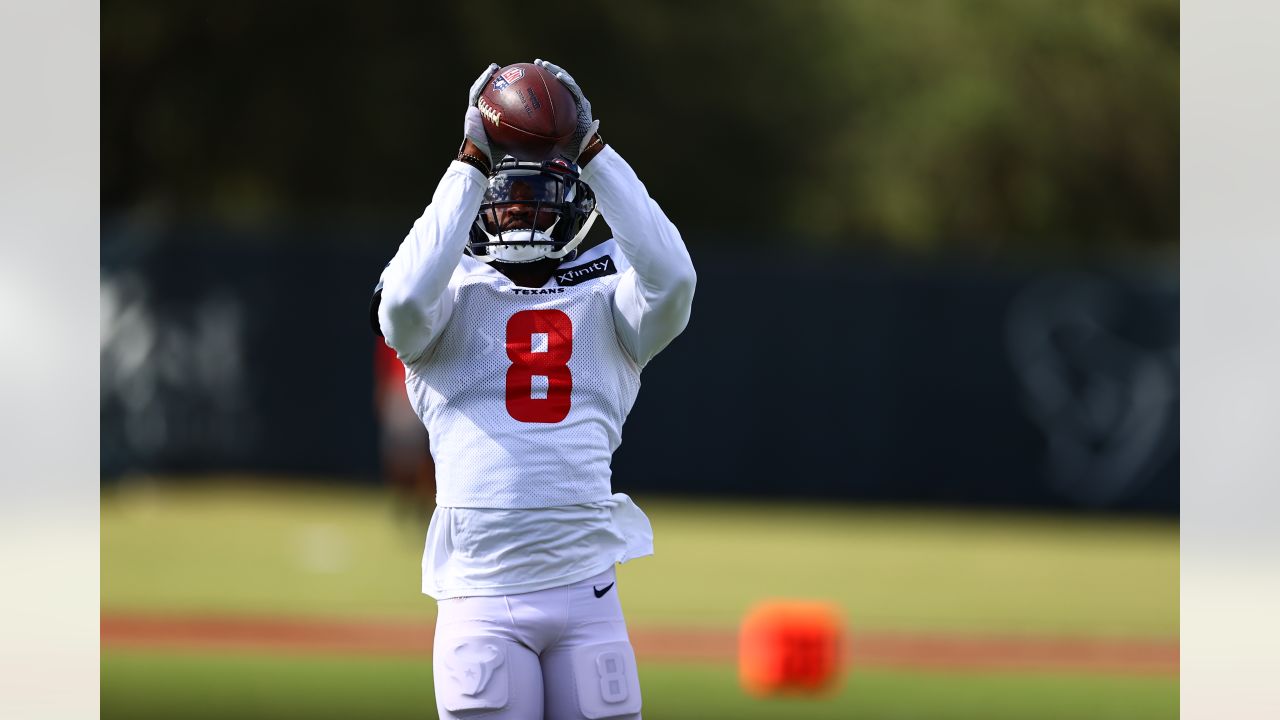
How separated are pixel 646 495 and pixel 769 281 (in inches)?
93.5

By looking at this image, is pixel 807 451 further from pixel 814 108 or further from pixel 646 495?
pixel 814 108

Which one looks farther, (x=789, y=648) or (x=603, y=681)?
(x=789, y=648)

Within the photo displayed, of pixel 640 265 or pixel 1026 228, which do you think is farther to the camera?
pixel 1026 228

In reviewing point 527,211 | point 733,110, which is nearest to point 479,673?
point 527,211

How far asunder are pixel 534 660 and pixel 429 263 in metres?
0.88

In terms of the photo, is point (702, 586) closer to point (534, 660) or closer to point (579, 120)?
point (534, 660)

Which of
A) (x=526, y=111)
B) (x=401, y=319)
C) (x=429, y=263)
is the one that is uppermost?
(x=526, y=111)

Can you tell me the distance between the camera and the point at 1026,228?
24.3m

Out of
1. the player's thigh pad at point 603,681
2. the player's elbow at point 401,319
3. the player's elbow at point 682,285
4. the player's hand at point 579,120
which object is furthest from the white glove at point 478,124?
the player's thigh pad at point 603,681

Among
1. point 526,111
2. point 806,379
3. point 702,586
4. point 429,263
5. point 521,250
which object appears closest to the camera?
point 429,263

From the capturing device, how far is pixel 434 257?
3.66m

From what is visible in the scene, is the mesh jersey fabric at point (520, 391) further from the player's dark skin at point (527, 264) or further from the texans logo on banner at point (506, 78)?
the texans logo on banner at point (506, 78)

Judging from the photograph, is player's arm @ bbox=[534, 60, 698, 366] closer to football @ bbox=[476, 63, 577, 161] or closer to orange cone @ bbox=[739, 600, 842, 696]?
football @ bbox=[476, 63, 577, 161]
